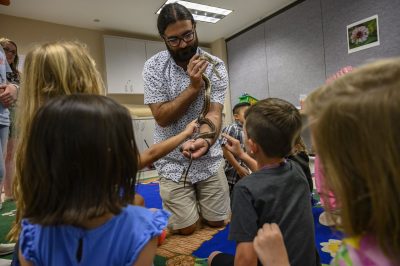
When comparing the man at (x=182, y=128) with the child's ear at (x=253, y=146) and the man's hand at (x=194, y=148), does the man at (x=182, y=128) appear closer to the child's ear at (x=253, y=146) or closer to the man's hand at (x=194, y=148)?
the man's hand at (x=194, y=148)

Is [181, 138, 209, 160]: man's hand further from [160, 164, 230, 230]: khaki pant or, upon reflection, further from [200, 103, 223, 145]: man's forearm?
[160, 164, 230, 230]: khaki pant

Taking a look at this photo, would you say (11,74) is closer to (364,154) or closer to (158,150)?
(158,150)

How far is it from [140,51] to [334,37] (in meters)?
3.08

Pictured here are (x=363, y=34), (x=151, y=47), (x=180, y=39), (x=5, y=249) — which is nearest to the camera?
(x=5, y=249)

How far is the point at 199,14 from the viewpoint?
443 centimetres

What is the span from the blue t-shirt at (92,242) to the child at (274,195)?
31 cm

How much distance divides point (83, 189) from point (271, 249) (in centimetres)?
43

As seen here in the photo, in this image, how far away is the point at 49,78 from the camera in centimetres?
81

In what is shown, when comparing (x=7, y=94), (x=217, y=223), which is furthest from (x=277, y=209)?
(x=7, y=94)

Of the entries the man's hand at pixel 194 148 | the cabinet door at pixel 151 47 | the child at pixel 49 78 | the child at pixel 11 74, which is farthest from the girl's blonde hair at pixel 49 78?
the cabinet door at pixel 151 47

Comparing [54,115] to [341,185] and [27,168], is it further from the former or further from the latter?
[341,185]

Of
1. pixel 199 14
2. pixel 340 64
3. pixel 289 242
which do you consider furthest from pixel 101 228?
pixel 199 14

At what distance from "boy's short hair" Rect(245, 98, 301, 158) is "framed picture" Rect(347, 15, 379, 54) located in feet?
9.29

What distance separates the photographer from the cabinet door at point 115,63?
15.4 feet
